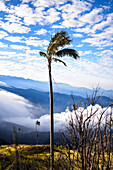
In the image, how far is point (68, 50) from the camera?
12.3 metres

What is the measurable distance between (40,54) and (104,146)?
8858 millimetres

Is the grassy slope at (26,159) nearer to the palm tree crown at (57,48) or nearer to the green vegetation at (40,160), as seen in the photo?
the green vegetation at (40,160)

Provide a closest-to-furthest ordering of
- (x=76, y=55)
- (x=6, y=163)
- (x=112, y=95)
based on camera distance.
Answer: (x=112, y=95) → (x=76, y=55) → (x=6, y=163)

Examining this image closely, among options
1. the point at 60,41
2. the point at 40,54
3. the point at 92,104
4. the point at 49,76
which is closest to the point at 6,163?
the point at 49,76

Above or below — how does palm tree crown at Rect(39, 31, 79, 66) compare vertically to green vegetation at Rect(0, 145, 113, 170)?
above

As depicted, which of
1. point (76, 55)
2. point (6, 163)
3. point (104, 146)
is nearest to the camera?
point (104, 146)

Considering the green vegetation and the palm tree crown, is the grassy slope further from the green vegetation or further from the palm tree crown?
the palm tree crown

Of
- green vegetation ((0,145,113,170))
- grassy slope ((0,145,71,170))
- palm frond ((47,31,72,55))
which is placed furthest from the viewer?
palm frond ((47,31,72,55))

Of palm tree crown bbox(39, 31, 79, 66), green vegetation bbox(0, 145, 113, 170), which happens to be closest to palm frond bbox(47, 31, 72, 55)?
palm tree crown bbox(39, 31, 79, 66)

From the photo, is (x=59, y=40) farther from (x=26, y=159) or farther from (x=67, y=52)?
(x=26, y=159)

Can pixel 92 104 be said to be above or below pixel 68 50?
below

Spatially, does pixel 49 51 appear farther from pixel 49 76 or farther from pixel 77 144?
pixel 77 144

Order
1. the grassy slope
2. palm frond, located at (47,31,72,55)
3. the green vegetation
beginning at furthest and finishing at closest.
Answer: palm frond, located at (47,31,72,55), the green vegetation, the grassy slope

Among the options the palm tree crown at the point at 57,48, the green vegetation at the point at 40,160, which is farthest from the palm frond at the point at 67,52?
the green vegetation at the point at 40,160
